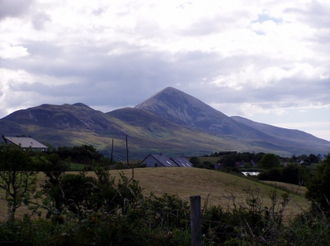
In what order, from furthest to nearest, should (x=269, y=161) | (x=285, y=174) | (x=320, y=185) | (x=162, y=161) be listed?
(x=269, y=161)
(x=162, y=161)
(x=285, y=174)
(x=320, y=185)

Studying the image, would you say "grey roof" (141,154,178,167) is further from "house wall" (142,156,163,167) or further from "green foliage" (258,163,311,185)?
"green foliage" (258,163,311,185)

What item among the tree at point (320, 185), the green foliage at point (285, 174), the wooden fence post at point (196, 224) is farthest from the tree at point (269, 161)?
the wooden fence post at point (196, 224)

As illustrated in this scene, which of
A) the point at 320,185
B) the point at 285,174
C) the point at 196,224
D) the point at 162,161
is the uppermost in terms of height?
the point at 196,224

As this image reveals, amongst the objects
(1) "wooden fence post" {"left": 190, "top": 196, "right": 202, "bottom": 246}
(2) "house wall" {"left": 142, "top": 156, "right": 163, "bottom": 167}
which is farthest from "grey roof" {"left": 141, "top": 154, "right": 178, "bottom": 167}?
(1) "wooden fence post" {"left": 190, "top": 196, "right": 202, "bottom": 246}

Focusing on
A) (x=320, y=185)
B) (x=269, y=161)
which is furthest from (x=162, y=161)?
(x=320, y=185)

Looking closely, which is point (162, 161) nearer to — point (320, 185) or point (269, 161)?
point (269, 161)

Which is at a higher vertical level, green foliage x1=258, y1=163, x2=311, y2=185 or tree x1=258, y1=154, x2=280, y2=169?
tree x1=258, y1=154, x2=280, y2=169

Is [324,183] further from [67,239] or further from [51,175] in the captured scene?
[67,239]

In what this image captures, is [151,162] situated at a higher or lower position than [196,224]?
lower

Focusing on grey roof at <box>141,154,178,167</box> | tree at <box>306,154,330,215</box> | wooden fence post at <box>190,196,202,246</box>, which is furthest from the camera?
grey roof at <box>141,154,178,167</box>

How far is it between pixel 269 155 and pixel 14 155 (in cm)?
7635

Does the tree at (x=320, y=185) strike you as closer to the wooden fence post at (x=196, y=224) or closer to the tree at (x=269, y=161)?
the wooden fence post at (x=196, y=224)

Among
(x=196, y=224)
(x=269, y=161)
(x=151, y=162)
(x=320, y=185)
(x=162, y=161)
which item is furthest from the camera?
(x=269, y=161)

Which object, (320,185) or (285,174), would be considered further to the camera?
(285,174)
